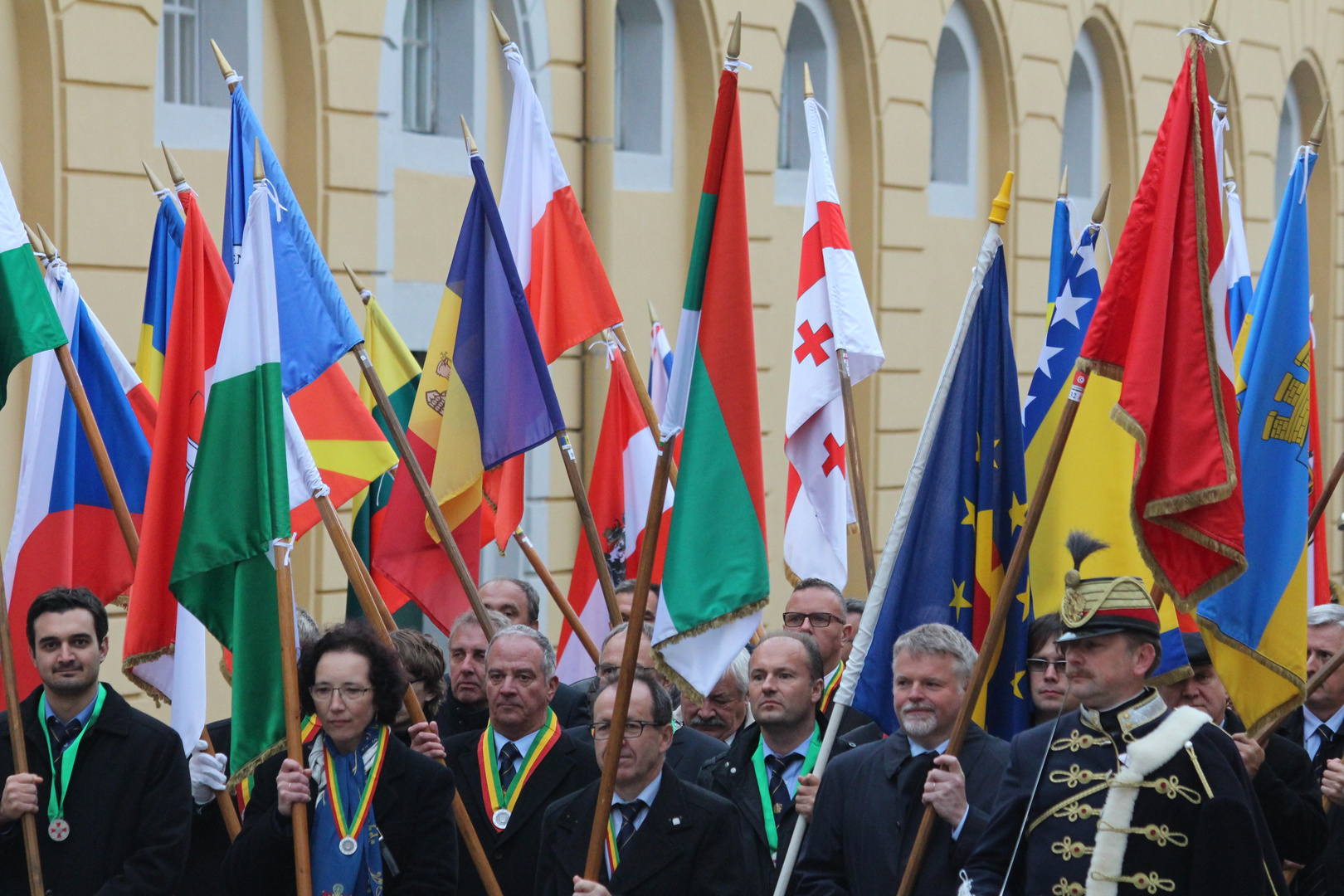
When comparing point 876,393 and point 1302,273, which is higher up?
point 1302,273

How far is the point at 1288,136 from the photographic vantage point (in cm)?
1862

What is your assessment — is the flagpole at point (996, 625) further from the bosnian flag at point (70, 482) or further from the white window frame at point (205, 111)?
the white window frame at point (205, 111)

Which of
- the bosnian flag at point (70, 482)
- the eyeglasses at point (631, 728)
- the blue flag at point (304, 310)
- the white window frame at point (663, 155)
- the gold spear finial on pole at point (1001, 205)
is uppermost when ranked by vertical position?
the white window frame at point (663, 155)

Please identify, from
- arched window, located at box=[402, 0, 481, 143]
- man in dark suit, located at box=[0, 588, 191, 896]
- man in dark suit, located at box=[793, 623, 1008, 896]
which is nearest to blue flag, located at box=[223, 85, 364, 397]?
man in dark suit, located at box=[0, 588, 191, 896]

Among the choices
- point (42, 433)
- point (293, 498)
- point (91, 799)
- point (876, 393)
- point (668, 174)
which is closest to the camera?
point (91, 799)

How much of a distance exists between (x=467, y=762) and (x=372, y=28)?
18.8 feet

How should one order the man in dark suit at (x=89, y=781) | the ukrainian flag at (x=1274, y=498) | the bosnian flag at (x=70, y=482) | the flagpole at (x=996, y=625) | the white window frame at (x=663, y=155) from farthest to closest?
1. the white window frame at (x=663, y=155)
2. the bosnian flag at (x=70, y=482)
3. the ukrainian flag at (x=1274, y=498)
4. the man in dark suit at (x=89, y=781)
5. the flagpole at (x=996, y=625)

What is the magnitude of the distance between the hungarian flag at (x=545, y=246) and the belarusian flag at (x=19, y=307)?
1963 millimetres

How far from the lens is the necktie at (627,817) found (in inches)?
182

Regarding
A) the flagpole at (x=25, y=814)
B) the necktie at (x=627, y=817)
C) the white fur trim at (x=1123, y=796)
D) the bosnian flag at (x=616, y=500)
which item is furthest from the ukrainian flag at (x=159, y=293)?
the white fur trim at (x=1123, y=796)

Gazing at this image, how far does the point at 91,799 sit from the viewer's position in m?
4.80

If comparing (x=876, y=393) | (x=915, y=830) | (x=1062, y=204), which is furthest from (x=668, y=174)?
(x=915, y=830)

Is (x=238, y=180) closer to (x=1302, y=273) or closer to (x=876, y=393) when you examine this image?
(x=1302, y=273)

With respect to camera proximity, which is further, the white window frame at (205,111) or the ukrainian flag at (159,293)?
the white window frame at (205,111)
